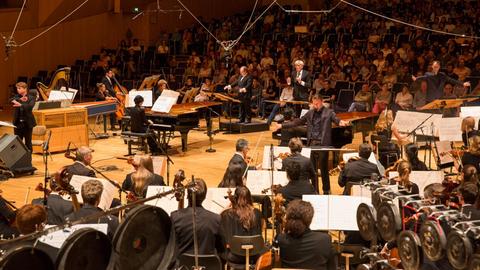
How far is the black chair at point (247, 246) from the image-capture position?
21.4 feet

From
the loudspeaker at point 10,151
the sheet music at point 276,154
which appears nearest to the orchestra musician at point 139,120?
the loudspeaker at point 10,151

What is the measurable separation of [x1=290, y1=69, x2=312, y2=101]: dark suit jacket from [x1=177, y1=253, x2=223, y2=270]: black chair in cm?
899

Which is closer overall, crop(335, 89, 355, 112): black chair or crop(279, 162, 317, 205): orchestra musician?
crop(279, 162, 317, 205): orchestra musician

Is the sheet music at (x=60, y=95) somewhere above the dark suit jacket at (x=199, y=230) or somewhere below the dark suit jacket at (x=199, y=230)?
above

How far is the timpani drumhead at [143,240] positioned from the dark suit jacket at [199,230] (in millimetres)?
2363

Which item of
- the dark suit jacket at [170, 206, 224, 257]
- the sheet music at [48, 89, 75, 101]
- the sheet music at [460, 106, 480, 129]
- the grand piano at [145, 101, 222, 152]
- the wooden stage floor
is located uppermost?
the sheet music at [48, 89, 75, 101]

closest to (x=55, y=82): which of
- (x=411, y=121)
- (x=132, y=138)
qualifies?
(x=132, y=138)

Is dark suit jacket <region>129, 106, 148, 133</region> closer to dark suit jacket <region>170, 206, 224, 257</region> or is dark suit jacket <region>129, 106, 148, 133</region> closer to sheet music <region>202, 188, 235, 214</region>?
sheet music <region>202, 188, 235, 214</region>

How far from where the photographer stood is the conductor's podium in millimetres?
14102

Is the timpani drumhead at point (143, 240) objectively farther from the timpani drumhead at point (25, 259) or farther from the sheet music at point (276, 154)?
the sheet music at point (276, 154)

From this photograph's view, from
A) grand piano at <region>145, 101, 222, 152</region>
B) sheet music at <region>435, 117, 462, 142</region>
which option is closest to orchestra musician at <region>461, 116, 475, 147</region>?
sheet music at <region>435, 117, 462, 142</region>

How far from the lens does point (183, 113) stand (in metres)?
13.9

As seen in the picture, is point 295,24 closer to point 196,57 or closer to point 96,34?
point 196,57

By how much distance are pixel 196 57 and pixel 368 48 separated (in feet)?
16.0
